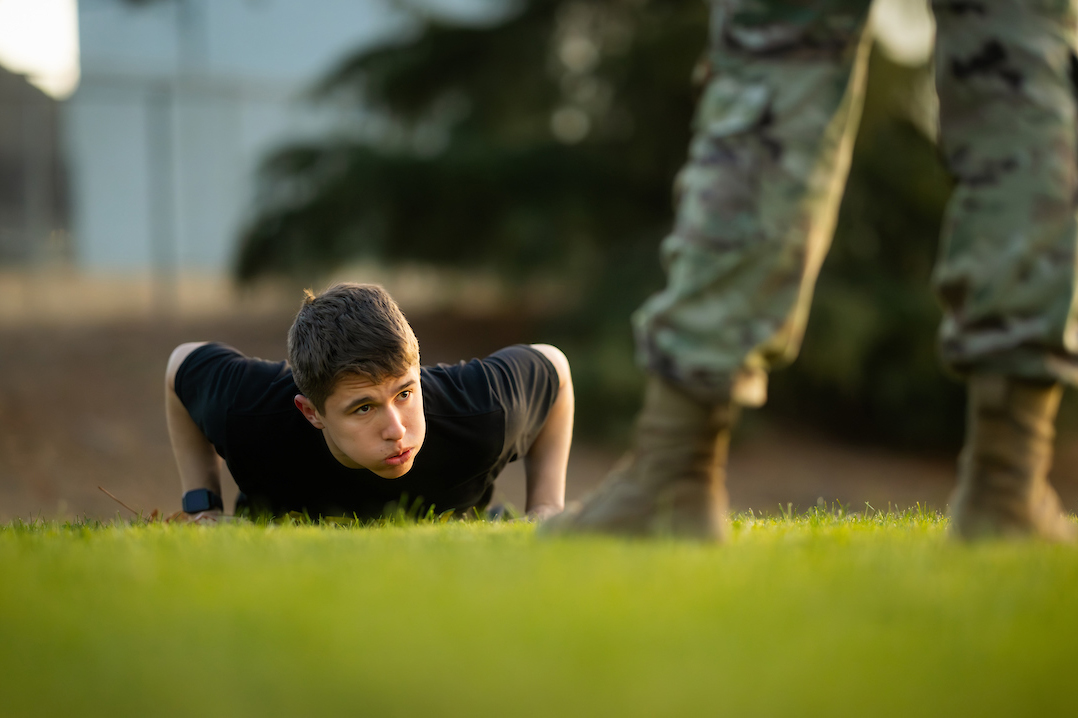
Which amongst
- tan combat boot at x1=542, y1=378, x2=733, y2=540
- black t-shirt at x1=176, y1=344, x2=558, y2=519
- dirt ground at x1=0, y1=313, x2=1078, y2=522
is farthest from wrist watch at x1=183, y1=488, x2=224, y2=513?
dirt ground at x1=0, y1=313, x2=1078, y2=522

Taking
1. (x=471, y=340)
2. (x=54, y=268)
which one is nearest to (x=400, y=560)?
(x=471, y=340)

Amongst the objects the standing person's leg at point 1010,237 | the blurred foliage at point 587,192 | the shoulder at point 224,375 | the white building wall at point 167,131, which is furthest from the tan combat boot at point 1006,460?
the white building wall at point 167,131

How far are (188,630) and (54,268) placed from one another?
37.2ft

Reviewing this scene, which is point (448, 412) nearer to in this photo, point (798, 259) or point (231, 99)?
point (798, 259)

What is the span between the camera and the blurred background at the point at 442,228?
830 cm

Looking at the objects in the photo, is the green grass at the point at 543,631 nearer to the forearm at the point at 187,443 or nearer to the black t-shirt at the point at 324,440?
the black t-shirt at the point at 324,440

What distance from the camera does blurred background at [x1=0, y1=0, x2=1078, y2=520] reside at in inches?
327

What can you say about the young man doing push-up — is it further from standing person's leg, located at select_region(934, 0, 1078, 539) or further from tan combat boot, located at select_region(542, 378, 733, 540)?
standing person's leg, located at select_region(934, 0, 1078, 539)

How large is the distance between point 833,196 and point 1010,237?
1.06ft

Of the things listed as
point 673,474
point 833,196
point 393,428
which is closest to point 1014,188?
point 833,196

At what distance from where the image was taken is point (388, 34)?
10102 mm

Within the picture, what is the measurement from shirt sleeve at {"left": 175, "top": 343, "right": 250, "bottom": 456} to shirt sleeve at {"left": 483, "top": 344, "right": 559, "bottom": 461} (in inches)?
32.8

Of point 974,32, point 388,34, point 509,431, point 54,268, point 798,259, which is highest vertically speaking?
point 388,34

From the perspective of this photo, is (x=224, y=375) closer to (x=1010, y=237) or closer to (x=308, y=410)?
(x=308, y=410)
